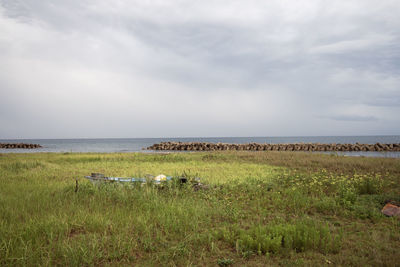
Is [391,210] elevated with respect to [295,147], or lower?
lower

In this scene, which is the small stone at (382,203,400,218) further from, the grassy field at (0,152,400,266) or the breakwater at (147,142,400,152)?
the breakwater at (147,142,400,152)

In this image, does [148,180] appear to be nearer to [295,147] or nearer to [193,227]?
[193,227]

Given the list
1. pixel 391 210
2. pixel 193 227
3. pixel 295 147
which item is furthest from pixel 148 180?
pixel 295 147

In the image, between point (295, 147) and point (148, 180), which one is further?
point (295, 147)

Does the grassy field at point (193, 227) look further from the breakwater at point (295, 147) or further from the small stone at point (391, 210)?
the breakwater at point (295, 147)

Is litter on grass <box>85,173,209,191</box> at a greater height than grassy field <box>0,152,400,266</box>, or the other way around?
litter on grass <box>85,173,209,191</box>

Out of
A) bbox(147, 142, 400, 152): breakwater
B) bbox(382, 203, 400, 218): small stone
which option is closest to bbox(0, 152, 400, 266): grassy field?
bbox(382, 203, 400, 218): small stone

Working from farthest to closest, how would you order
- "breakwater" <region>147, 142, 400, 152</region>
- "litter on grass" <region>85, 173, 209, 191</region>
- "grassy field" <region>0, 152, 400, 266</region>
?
"breakwater" <region>147, 142, 400, 152</region> → "litter on grass" <region>85, 173, 209, 191</region> → "grassy field" <region>0, 152, 400, 266</region>

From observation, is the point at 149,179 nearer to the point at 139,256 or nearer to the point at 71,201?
the point at 71,201

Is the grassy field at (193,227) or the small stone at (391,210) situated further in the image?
the small stone at (391,210)

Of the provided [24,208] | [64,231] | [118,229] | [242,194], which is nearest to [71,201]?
[24,208]

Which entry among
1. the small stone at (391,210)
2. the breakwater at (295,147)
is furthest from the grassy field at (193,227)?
the breakwater at (295,147)

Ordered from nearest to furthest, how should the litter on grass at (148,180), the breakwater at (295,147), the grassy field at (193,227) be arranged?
the grassy field at (193,227), the litter on grass at (148,180), the breakwater at (295,147)

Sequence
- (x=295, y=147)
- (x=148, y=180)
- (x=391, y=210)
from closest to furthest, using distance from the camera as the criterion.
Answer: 1. (x=391, y=210)
2. (x=148, y=180)
3. (x=295, y=147)
